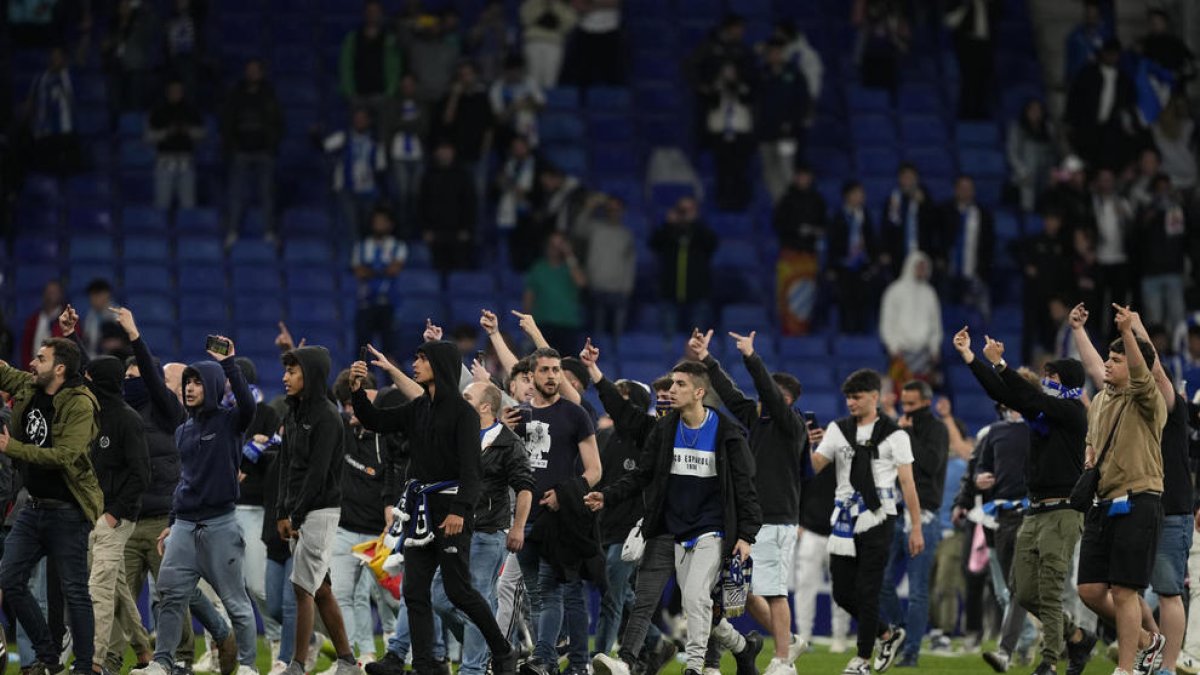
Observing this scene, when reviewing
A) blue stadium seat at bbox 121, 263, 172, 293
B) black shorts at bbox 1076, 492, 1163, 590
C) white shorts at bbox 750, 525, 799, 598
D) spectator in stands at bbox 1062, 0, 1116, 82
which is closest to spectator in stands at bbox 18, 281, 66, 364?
blue stadium seat at bbox 121, 263, 172, 293

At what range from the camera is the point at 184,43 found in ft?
80.5

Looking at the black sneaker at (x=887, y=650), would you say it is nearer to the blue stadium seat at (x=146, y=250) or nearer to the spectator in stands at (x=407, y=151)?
A: the spectator in stands at (x=407, y=151)

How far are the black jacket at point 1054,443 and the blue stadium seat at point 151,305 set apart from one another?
12.5 meters

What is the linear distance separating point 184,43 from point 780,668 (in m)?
14.2

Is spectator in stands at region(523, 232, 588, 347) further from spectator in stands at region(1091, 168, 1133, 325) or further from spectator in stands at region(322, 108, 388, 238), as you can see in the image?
spectator in stands at region(1091, 168, 1133, 325)

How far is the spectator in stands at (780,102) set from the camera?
80.8 feet

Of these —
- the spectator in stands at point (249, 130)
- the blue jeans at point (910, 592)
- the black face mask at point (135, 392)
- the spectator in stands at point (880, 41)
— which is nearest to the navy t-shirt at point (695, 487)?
the blue jeans at point (910, 592)

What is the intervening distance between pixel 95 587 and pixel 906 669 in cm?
622

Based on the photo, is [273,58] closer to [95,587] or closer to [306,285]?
[306,285]

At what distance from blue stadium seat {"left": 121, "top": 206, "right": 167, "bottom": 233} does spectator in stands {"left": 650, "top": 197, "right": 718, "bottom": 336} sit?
605cm

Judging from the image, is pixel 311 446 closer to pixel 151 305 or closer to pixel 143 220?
pixel 151 305

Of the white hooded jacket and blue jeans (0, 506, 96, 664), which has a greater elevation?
the white hooded jacket

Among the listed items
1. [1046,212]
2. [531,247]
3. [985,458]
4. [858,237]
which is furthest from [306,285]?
[985,458]

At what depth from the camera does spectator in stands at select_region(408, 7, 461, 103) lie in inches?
980
